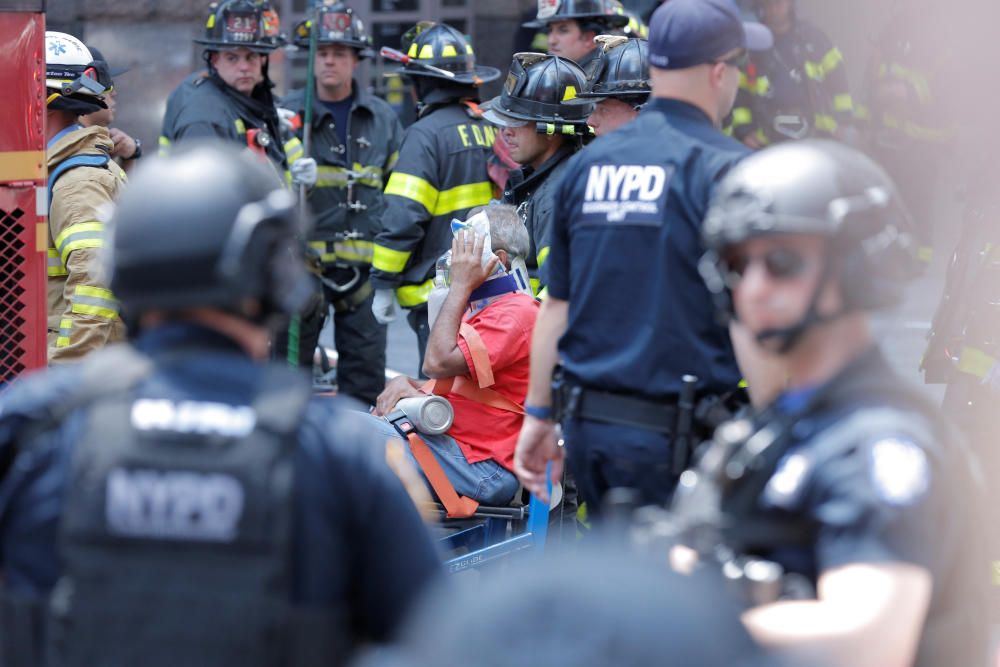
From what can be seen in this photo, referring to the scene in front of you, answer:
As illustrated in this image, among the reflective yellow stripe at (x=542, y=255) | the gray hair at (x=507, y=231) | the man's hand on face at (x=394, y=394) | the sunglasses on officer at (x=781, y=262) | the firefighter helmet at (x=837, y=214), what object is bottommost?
the man's hand on face at (x=394, y=394)

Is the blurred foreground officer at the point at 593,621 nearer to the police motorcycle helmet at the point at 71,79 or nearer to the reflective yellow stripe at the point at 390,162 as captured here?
the police motorcycle helmet at the point at 71,79

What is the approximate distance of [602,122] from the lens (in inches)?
213

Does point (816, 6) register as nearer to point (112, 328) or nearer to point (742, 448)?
point (112, 328)

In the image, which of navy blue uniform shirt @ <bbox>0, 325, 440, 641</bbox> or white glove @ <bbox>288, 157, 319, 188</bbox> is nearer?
navy blue uniform shirt @ <bbox>0, 325, 440, 641</bbox>

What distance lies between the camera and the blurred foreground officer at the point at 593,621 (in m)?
1.39

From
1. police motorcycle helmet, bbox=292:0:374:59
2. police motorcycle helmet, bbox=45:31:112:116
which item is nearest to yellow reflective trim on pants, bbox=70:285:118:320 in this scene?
police motorcycle helmet, bbox=45:31:112:116

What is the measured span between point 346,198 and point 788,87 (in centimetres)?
322

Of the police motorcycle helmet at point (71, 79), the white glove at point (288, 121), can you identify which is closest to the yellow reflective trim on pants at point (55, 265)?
the police motorcycle helmet at point (71, 79)

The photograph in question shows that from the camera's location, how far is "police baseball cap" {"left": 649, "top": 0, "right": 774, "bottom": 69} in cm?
357

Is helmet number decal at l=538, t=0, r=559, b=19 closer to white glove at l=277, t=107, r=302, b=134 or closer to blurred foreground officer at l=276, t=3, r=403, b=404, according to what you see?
blurred foreground officer at l=276, t=3, r=403, b=404

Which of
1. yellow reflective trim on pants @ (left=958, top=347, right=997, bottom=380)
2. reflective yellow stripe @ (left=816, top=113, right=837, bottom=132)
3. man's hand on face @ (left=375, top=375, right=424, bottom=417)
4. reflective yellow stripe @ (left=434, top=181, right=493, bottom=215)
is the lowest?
man's hand on face @ (left=375, top=375, right=424, bottom=417)

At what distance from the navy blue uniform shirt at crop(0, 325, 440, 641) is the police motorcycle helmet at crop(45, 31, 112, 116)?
381 cm

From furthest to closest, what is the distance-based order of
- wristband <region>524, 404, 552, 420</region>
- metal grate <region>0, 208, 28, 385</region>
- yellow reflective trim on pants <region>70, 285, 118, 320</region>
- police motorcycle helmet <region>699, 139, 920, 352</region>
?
yellow reflective trim on pants <region>70, 285, 118, 320</region> < metal grate <region>0, 208, 28, 385</region> < wristband <region>524, 404, 552, 420</region> < police motorcycle helmet <region>699, 139, 920, 352</region>

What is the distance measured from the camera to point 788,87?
947cm
